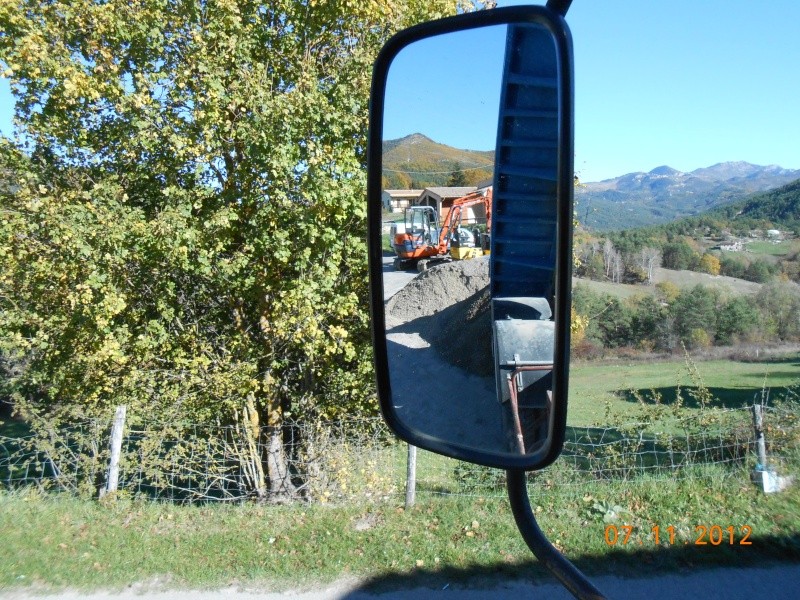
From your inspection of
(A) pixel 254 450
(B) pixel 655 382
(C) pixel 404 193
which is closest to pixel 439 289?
(C) pixel 404 193

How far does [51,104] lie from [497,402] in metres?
7.62

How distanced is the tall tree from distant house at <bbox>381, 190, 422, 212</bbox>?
390cm

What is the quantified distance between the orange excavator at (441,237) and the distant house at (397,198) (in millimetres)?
99

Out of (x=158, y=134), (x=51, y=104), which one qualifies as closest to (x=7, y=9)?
(x=51, y=104)

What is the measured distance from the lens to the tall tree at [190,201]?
695cm

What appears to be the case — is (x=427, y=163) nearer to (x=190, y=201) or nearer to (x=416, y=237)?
(x=416, y=237)

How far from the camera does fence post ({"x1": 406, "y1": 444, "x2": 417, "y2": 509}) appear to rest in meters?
5.86

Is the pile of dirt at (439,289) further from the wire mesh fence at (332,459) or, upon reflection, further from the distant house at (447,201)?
the wire mesh fence at (332,459)

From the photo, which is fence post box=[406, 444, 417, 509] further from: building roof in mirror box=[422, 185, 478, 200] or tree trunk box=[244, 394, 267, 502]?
building roof in mirror box=[422, 185, 478, 200]

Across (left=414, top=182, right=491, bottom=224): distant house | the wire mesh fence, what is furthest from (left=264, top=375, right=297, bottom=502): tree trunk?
(left=414, top=182, right=491, bottom=224): distant house

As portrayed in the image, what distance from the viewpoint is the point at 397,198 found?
8.52 feet

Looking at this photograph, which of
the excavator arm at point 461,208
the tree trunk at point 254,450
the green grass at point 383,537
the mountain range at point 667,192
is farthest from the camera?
the mountain range at point 667,192

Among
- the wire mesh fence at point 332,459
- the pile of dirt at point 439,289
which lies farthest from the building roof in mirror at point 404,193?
the wire mesh fence at point 332,459

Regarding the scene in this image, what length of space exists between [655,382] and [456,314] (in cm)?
1140
